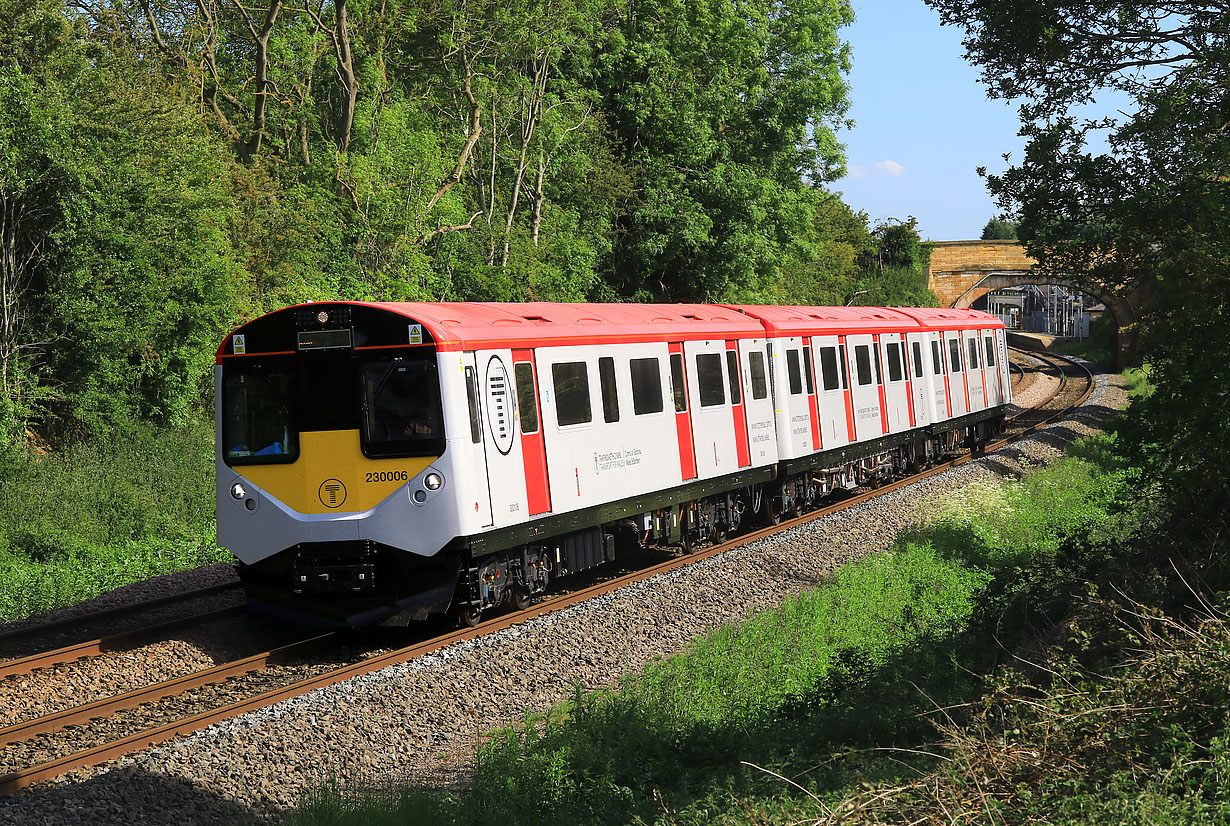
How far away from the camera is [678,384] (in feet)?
47.4

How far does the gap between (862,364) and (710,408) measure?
18.7 feet

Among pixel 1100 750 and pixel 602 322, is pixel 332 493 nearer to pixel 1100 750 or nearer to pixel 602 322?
pixel 602 322

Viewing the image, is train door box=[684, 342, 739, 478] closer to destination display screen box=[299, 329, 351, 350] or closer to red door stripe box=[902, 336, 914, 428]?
destination display screen box=[299, 329, 351, 350]

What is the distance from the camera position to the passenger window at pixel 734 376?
15.8 metres

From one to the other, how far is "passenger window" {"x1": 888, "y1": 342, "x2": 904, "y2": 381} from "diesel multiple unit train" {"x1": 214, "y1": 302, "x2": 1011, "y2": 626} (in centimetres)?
690

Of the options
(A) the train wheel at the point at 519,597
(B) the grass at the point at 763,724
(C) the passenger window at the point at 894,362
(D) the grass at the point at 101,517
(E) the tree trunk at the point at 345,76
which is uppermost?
(E) the tree trunk at the point at 345,76

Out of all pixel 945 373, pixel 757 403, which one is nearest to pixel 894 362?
pixel 945 373

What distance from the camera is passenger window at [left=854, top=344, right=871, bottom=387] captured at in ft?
64.7

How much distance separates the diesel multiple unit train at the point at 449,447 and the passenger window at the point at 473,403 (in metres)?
0.03

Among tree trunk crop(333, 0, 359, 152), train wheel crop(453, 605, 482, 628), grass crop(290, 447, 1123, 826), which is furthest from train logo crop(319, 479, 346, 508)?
tree trunk crop(333, 0, 359, 152)

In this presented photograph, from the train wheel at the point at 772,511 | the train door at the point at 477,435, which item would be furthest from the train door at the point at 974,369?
the train door at the point at 477,435

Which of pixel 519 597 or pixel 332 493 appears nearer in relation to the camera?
pixel 332 493

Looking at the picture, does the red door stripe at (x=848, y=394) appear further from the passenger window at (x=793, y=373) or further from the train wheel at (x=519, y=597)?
the train wheel at (x=519, y=597)

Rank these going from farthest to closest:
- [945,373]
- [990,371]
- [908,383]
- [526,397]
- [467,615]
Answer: [990,371] → [945,373] → [908,383] → [526,397] → [467,615]
